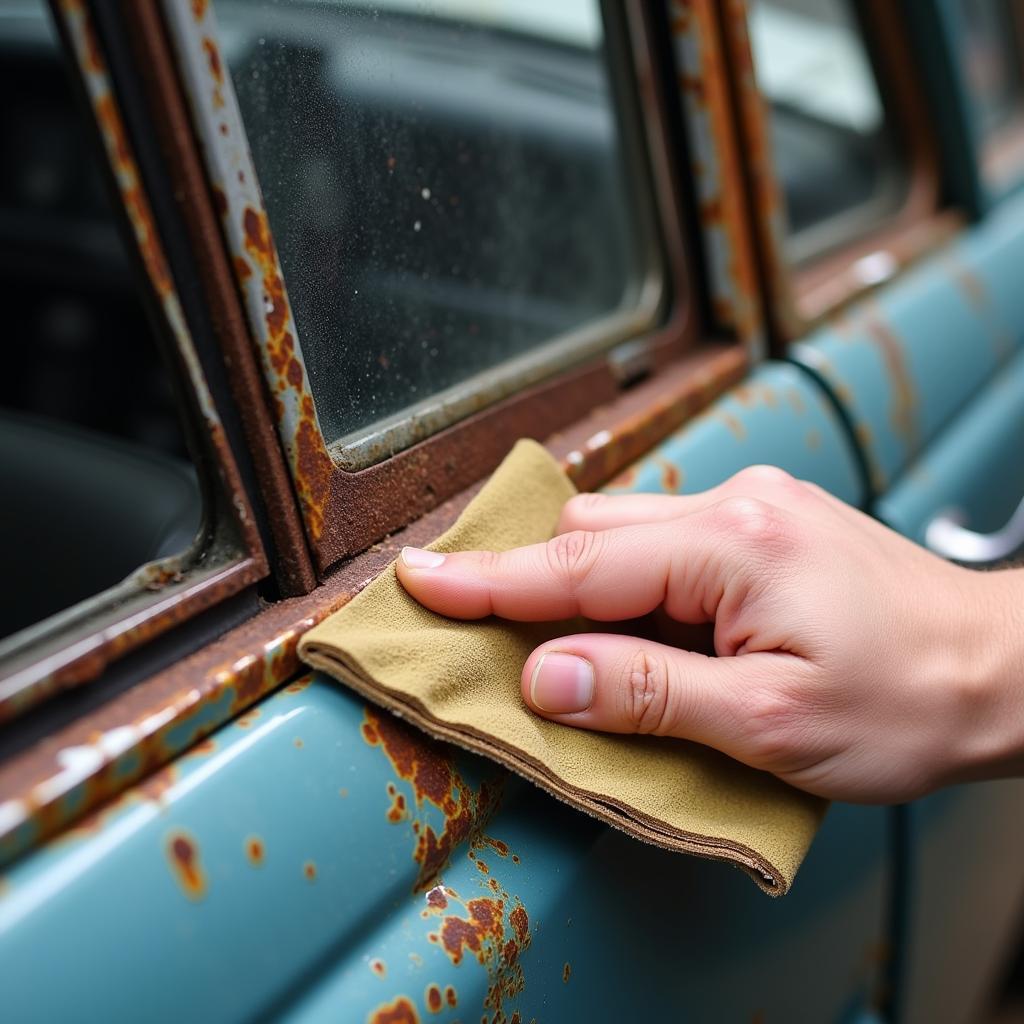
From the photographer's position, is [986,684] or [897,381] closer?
[986,684]

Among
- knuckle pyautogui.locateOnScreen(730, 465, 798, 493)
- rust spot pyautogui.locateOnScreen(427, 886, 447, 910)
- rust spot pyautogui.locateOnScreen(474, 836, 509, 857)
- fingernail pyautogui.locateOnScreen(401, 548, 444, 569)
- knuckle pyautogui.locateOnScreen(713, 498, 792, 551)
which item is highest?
fingernail pyautogui.locateOnScreen(401, 548, 444, 569)

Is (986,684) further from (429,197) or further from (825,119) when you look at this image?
(825,119)

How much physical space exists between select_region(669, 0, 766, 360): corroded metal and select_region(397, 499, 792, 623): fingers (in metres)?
0.61

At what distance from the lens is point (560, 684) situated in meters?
0.77

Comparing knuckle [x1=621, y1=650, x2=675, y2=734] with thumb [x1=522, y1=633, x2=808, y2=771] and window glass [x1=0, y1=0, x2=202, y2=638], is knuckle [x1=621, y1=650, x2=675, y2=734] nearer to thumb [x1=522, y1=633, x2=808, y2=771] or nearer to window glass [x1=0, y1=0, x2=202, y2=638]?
thumb [x1=522, y1=633, x2=808, y2=771]

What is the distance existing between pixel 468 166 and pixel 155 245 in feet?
1.54

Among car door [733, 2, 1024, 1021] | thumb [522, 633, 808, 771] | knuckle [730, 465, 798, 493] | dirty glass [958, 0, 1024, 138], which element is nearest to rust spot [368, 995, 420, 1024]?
thumb [522, 633, 808, 771]

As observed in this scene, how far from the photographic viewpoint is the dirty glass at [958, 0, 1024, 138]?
2.62m

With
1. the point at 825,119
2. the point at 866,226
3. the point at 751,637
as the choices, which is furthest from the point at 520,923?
the point at 825,119

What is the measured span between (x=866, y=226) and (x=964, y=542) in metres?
0.66

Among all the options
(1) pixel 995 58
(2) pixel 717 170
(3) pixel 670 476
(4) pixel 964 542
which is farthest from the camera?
(1) pixel 995 58

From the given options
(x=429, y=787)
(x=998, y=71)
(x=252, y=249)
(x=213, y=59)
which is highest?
(x=213, y=59)

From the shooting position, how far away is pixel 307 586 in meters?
0.79

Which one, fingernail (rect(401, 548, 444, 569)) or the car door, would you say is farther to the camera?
the car door
